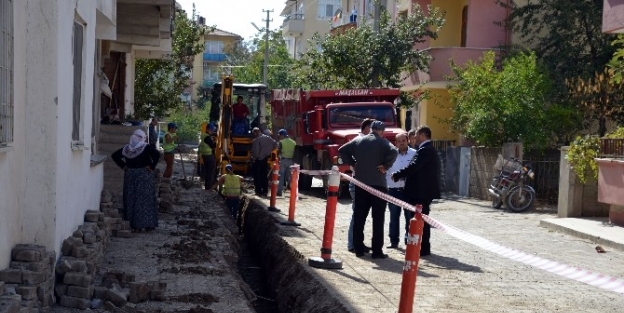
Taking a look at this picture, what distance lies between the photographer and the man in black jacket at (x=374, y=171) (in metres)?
13.4

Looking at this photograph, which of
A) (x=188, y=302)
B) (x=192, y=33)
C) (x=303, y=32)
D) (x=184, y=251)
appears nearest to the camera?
(x=188, y=302)

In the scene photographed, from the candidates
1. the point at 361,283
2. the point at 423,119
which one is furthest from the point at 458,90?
the point at 361,283

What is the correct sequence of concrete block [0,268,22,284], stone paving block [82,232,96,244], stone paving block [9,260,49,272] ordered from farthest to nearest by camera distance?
1. stone paving block [82,232,96,244]
2. stone paving block [9,260,49,272]
3. concrete block [0,268,22,284]

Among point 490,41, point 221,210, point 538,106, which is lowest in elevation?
point 221,210

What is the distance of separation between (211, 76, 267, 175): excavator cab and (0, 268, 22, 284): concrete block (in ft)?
60.7

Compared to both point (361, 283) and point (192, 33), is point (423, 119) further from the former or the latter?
point (361, 283)

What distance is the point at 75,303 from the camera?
29.8 feet

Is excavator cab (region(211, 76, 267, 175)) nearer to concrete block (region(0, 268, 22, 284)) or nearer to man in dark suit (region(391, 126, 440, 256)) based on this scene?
man in dark suit (region(391, 126, 440, 256))

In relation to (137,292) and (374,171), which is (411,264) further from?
(374,171)

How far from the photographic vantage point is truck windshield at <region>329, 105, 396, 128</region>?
2614cm

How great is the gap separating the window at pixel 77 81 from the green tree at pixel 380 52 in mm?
21410

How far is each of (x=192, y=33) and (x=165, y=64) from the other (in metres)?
2.84

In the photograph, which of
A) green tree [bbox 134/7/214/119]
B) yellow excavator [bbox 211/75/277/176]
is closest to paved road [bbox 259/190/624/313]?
yellow excavator [bbox 211/75/277/176]

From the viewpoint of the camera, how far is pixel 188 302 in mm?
9836
